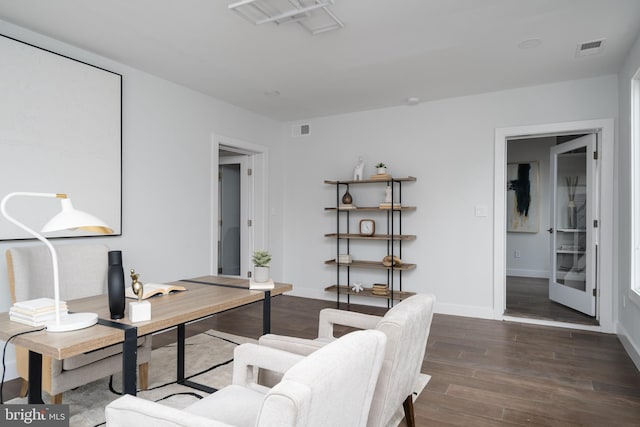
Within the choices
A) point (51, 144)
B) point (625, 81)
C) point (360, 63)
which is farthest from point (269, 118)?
point (625, 81)

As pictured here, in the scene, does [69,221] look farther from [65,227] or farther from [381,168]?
[381,168]

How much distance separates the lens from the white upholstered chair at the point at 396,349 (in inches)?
60.6

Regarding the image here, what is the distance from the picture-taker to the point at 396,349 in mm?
1523

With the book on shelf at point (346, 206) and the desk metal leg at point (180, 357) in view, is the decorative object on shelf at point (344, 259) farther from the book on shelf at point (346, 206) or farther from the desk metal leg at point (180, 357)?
the desk metal leg at point (180, 357)

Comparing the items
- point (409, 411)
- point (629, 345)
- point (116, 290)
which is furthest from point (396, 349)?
point (629, 345)

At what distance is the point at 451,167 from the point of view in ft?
15.3

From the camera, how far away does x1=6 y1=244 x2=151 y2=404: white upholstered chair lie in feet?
6.85

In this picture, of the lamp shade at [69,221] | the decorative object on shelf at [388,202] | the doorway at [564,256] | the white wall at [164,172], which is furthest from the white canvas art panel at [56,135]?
the doorway at [564,256]

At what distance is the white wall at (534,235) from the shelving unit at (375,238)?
140 inches

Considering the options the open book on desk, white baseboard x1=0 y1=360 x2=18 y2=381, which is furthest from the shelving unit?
white baseboard x1=0 y1=360 x2=18 y2=381

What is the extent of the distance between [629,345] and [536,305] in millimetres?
1635

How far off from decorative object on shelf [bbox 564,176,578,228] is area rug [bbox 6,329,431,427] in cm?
302

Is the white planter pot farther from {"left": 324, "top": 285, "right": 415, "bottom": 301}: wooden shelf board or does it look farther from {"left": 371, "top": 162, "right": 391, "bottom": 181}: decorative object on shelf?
{"left": 371, "top": 162, "right": 391, "bottom": 181}: decorative object on shelf

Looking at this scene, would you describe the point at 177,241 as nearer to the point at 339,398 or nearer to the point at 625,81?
the point at 339,398
